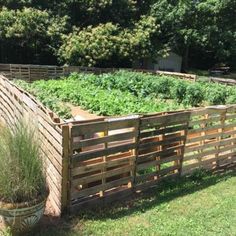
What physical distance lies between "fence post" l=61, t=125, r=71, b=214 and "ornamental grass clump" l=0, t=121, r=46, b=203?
14.5 inches

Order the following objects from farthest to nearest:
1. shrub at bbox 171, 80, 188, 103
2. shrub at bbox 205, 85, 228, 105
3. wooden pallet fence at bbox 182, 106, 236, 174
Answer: shrub at bbox 171, 80, 188, 103
shrub at bbox 205, 85, 228, 105
wooden pallet fence at bbox 182, 106, 236, 174

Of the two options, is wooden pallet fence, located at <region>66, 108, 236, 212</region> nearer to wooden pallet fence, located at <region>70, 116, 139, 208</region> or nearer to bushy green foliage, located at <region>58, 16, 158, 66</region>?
wooden pallet fence, located at <region>70, 116, 139, 208</region>

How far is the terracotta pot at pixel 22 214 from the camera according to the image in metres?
4.70

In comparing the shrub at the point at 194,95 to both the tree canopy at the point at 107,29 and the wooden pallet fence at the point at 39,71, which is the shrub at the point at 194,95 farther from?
the tree canopy at the point at 107,29

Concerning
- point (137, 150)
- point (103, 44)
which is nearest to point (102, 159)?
point (137, 150)

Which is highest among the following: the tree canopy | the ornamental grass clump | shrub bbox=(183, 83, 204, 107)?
the tree canopy

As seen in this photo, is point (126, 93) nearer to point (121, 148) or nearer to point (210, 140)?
point (210, 140)

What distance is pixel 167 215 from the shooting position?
5.83 m

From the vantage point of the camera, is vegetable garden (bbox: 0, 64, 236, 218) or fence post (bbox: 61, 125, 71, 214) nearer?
fence post (bbox: 61, 125, 71, 214)

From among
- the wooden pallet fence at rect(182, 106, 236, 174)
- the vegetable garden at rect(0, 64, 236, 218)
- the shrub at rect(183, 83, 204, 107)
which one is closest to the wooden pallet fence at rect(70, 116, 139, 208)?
the vegetable garden at rect(0, 64, 236, 218)

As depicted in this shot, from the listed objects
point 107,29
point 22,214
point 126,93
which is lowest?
point 126,93

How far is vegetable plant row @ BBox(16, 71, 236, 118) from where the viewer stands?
1322 cm

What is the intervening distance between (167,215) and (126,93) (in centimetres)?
1148

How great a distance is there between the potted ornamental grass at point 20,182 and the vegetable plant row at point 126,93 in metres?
6.09
